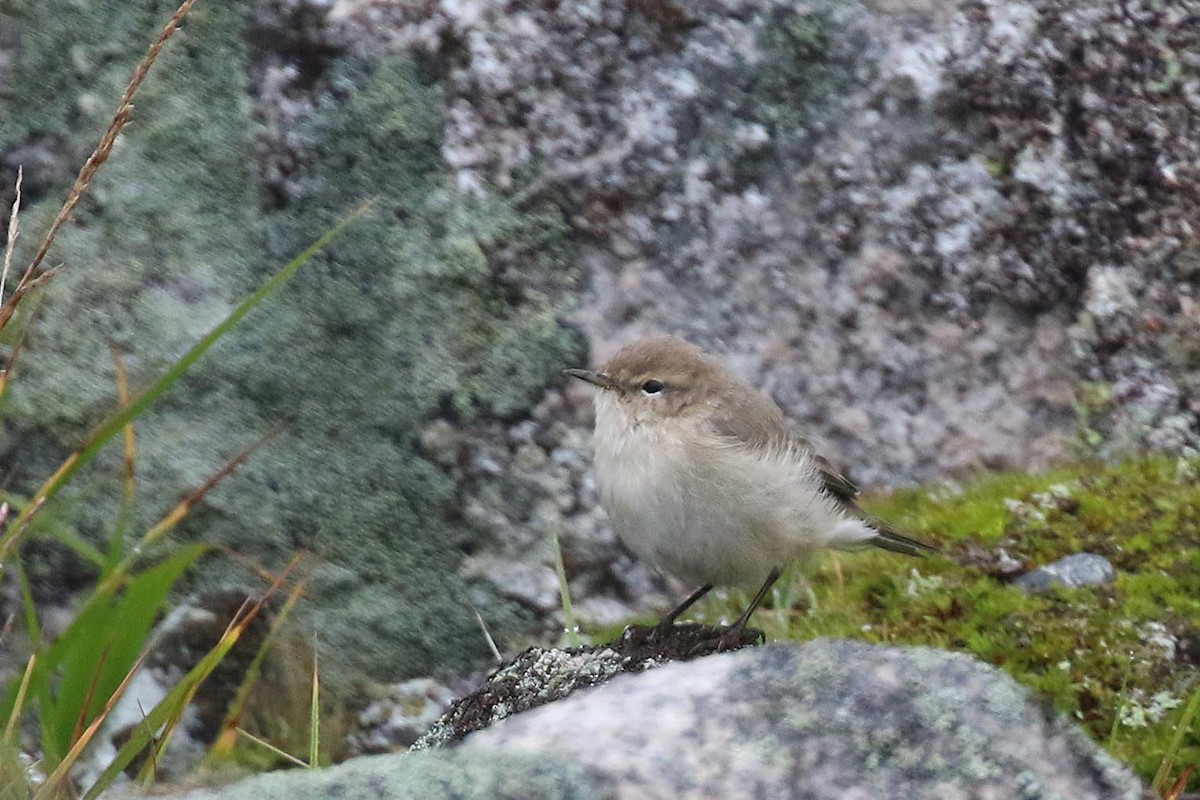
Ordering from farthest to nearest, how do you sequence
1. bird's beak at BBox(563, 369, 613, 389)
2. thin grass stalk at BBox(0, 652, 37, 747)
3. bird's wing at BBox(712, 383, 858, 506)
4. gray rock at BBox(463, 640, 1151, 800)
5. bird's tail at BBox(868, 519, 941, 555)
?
bird's tail at BBox(868, 519, 941, 555), bird's beak at BBox(563, 369, 613, 389), bird's wing at BBox(712, 383, 858, 506), thin grass stalk at BBox(0, 652, 37, 747), gray rock at BBox(463, 640, 1151, 800)

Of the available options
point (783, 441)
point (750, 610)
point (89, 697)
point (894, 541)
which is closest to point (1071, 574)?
point (894, 541)

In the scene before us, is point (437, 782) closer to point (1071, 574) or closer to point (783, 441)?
point (783, 441)

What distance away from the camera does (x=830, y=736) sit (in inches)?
110

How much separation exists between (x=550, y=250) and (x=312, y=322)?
1041 millimetres

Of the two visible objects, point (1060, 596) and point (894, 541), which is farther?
point (894, 541)

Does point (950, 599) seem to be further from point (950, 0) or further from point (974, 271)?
point (950, 0)

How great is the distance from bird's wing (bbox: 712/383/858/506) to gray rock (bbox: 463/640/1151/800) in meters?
2.12

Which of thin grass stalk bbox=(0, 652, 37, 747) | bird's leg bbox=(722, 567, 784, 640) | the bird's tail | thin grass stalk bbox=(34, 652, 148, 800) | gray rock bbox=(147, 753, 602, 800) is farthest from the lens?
the bird's tail

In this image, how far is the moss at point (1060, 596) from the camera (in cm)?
477

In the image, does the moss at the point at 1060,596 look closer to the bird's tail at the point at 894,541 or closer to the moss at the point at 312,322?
the bird's tail at the point at 894,541

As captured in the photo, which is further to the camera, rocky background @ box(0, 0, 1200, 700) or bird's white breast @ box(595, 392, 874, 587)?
rocky background @ box(0, 0, 1200, 700)

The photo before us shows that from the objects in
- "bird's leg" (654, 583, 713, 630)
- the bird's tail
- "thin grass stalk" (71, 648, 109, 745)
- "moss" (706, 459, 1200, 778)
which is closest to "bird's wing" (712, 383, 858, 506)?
the bird's tail

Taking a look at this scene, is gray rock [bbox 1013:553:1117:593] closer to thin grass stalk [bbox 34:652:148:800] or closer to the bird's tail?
the bird's tail

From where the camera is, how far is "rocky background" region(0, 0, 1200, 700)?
225 inches
